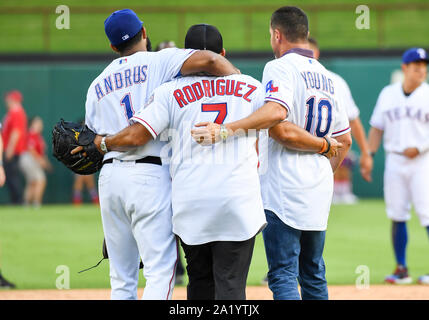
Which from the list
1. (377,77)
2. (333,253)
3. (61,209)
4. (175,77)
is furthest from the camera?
(377,77)

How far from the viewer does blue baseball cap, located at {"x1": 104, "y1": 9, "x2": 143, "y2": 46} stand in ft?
15.0

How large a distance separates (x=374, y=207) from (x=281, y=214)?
1156cm

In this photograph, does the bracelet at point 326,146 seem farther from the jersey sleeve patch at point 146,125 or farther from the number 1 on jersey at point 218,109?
the jersey sleeve patch at point 146,125

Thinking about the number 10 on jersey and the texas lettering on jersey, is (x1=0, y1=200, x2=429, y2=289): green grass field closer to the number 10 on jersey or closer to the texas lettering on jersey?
the number 10 on jersey

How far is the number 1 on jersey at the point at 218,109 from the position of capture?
13.8ft

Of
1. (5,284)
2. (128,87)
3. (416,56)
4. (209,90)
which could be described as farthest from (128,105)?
(416,56)

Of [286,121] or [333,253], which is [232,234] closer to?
[286,121]

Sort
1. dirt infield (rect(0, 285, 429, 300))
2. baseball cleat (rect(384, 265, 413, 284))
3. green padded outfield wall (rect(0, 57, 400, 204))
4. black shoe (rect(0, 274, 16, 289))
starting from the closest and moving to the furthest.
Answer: dirt infield (rect(0, 285, 429, 300)), black shoe (rect(0, 274, 16, 289)), baseball cleat (rect(384, 265, 413, 284)), green padded outfield wall (rect(0, 57, 400, 204))

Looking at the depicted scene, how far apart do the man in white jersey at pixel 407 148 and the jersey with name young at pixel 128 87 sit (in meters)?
4.22

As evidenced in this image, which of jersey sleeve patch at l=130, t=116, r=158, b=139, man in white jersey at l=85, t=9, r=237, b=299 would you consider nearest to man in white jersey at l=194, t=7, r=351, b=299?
man in white jersey at l=85, t=9, r=237, b=299

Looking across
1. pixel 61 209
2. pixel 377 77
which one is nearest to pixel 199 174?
pixel 61 209

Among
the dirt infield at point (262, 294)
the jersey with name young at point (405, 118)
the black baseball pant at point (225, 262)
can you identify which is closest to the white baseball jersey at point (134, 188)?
the black baseball pant at point (225, 262)

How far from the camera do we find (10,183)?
16.3m

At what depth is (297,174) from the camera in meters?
4.69
